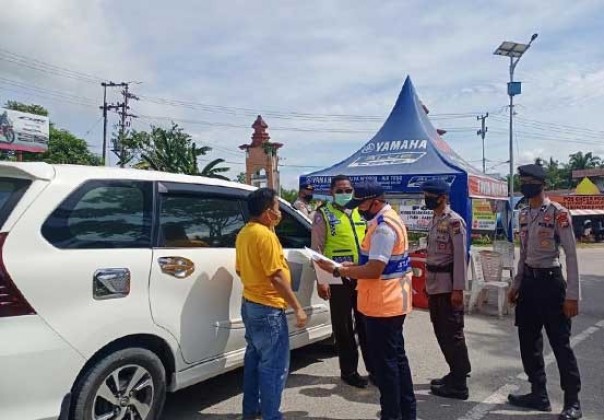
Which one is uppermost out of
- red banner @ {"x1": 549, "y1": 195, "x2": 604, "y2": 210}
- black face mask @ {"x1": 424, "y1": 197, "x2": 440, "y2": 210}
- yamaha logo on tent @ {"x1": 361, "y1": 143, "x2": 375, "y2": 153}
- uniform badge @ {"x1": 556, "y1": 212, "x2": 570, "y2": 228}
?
yamaha logo on tent @ {"x1": 361, "y1": 143, "x2": 375, "y2": 153}

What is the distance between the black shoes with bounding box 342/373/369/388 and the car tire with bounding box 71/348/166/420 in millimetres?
1708

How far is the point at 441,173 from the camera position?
28.9 feet

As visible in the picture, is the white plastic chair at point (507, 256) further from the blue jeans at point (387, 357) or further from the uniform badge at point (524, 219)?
the blue jeans at point (387, 357)

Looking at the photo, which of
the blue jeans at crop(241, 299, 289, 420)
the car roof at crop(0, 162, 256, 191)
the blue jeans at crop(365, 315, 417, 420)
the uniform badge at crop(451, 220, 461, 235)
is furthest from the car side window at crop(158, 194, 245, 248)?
the uniform badge at crop(451, 220, 461, 235)

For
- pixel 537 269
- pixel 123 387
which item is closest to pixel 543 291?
pixel 537 269

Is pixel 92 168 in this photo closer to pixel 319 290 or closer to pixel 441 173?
pixel 319 290

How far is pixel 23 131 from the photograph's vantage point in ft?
99.1

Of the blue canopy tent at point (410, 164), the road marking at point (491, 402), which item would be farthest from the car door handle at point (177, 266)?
the blue canopy tent at point (410, 164)

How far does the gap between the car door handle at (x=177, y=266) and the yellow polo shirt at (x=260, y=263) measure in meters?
0.32

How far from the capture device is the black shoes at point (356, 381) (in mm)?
4207

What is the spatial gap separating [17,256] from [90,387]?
788 mm

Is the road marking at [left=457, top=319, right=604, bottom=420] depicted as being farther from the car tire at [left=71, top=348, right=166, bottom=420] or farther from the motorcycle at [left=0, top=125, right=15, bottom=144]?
the motorcycle at [left=0, top=125, right=15, bottom=144]

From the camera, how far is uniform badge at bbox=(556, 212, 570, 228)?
11.9ft

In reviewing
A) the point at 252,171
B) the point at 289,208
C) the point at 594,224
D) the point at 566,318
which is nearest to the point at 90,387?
the point at 289,208
